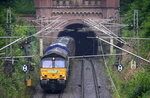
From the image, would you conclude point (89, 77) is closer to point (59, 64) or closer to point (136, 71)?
point (59, 64)

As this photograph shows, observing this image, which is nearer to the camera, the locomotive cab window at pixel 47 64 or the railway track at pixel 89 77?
the locomotive cab window at pixel 47 64

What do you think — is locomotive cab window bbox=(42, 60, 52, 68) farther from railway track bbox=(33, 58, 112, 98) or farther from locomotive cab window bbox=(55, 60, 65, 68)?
railway track bbox=(33, 58, 112, 98)

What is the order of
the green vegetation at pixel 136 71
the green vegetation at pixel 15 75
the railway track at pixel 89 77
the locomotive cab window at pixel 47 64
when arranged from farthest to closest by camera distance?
the railway track at pixel 89 77 < the locomotive cab window at pixel 47 64 < the green vegetation at pixel 15 75 < the green vegetation at pixel 136 71

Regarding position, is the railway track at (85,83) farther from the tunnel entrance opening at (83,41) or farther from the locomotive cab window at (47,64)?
the tunnel entrance opening at (83,41)

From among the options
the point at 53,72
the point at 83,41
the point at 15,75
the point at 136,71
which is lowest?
the point at 15,75

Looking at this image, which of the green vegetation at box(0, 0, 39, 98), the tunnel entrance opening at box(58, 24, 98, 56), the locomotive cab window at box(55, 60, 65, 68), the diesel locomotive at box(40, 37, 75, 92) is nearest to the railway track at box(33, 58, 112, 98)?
the diesel locomotive at box(40, 37, 75, 92)

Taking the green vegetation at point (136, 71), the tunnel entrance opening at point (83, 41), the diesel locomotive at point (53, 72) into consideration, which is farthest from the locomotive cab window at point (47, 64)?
the tunnel entrance opening at point (83, 41)

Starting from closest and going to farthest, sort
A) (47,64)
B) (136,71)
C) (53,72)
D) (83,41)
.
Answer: (136,71)
(53,72)
(47,64)
(83,41)

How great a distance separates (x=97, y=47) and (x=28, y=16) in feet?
26.2

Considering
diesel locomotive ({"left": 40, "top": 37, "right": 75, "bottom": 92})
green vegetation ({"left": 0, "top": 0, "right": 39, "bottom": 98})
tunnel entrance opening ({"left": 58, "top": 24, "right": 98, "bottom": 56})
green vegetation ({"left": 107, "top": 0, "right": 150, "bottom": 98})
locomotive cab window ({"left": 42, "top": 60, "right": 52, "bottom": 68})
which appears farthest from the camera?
tunnel entrance opening ({"left": 58, "top": 24, "right": 98, "bottom": 56})

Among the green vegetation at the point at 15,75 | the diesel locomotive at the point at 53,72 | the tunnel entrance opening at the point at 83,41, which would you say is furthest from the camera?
the tunnel entrance opening at the point at 83,41

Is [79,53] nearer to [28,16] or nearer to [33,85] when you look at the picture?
[28,16]

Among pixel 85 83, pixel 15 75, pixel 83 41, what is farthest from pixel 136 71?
pixel 83 41

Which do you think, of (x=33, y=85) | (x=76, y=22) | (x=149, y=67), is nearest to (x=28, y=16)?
(x=76, y=22)
